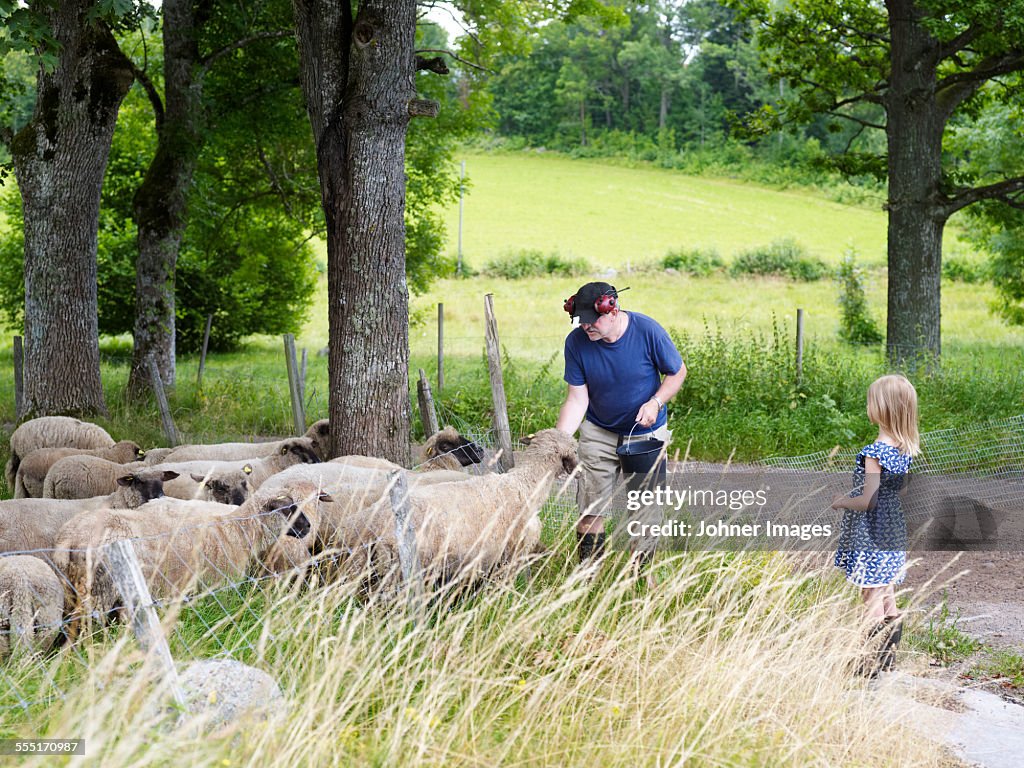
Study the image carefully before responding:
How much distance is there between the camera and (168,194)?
15797 millimetres

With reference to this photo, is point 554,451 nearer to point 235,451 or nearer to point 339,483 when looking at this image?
point 339,483

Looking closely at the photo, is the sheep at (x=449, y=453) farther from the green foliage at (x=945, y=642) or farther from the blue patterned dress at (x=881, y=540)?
the green foliage at (x=945, y=642)

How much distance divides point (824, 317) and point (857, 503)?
28.8 meters

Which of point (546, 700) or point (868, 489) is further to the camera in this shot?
point (868, 489)

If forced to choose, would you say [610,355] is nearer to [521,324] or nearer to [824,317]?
[521,324]

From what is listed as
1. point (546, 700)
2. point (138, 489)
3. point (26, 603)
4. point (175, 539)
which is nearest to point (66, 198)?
point (138, 489)

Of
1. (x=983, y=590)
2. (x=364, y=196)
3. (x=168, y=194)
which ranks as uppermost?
(x=168, y=194)

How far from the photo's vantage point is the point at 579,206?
59.9m

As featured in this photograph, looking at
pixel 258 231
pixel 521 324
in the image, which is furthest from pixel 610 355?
pixel 521 324

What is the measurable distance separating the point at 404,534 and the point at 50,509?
131 inches

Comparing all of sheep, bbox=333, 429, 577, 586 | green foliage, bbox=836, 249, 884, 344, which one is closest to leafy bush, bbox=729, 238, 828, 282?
green foliage, bbox=836, 249, 884, 344

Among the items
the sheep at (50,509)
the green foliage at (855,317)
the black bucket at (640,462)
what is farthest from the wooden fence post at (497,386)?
the green foliage at (855,317)

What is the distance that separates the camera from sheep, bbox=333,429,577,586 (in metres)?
6.51

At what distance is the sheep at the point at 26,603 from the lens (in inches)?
223
